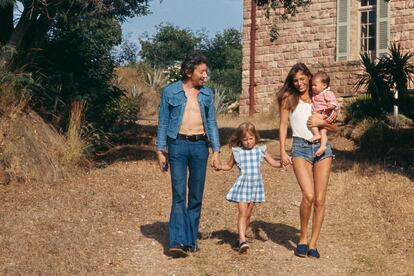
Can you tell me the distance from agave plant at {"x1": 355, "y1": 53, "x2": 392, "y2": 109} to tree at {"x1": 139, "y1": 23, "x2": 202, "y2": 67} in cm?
2300

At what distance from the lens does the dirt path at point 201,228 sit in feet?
25.9

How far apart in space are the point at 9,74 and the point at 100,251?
483 cm

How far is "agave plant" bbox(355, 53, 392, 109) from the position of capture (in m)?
16.3

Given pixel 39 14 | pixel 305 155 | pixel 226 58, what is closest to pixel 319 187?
pixel 305 155

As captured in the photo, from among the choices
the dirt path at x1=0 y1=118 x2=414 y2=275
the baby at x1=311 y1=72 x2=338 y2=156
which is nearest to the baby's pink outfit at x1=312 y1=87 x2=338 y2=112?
the baby at x1=311 y1=72 x2=338 y2=156

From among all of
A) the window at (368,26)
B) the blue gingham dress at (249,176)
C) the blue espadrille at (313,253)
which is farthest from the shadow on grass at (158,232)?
the window at (368,26)

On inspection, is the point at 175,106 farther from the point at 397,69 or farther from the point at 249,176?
the point at 397,69

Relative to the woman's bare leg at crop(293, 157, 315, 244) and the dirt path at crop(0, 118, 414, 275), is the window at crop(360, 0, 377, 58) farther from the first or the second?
the woman's bare leg at crop(293, 157, 315, 244)

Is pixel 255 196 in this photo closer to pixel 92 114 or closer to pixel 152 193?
pixel 152 193

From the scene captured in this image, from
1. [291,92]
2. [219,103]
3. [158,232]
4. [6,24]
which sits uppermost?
[6,24]

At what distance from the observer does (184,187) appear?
26.5 ft

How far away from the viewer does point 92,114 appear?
570 inches

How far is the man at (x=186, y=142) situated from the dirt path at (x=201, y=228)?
1.18 ft

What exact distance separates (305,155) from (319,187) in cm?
35
